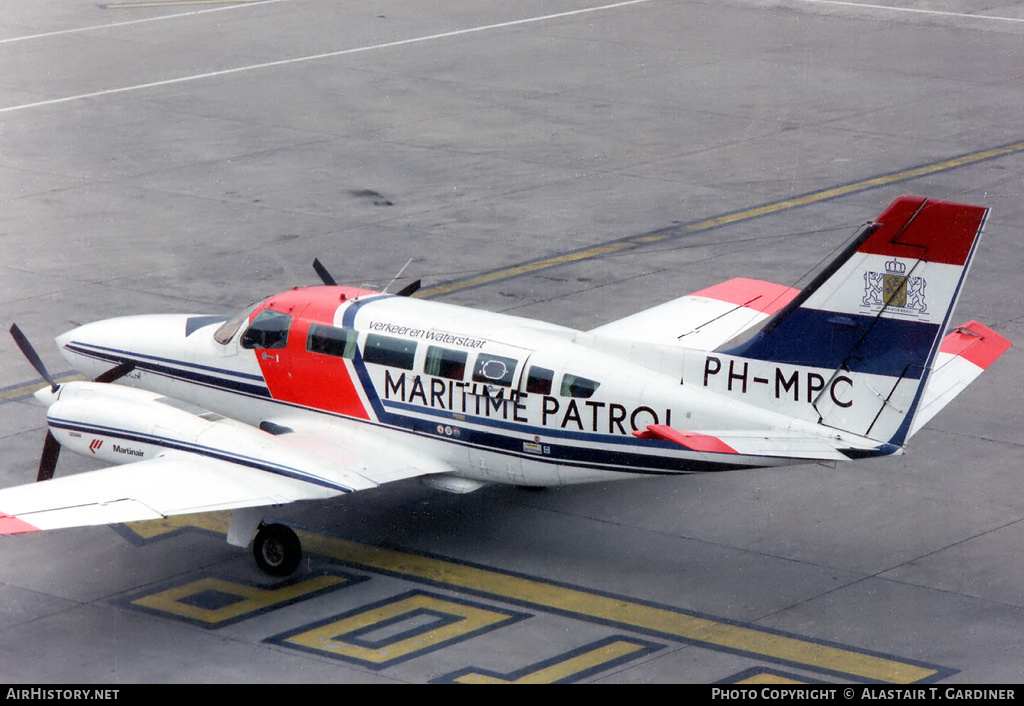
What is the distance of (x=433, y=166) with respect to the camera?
37656 mm

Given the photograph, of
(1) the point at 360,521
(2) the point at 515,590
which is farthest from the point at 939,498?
(1) the point at 360,521

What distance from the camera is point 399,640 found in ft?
55.4

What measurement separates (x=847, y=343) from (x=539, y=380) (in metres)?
3.76

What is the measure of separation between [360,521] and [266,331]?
286 centimetres

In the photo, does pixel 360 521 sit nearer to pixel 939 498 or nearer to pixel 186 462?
pixel 186 462

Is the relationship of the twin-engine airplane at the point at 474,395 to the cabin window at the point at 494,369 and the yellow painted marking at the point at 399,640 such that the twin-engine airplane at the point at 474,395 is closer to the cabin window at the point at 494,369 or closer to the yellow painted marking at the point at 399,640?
the cabin window at the point at 494,369

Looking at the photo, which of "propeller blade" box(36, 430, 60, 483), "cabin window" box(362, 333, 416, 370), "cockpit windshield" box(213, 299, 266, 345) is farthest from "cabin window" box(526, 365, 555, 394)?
"propeller blade" box(36, 430, 60, 483)

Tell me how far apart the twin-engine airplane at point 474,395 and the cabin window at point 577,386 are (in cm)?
2

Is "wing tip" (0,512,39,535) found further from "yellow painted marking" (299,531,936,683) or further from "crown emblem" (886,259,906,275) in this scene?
"crown emblem" (886,259,906,275)

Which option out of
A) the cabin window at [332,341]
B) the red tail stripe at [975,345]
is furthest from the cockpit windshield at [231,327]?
the red tail stripe at [975,345]

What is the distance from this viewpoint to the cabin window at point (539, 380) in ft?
61.0

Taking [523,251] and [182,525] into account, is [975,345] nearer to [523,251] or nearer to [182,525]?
[182,525]

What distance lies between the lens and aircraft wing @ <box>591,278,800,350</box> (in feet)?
71.9
